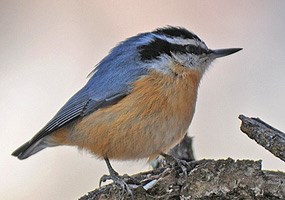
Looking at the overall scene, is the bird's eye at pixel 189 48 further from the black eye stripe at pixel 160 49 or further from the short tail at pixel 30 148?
the short tail at pixel 30 148

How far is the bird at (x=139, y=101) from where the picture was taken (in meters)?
4.54

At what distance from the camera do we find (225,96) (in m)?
6.47

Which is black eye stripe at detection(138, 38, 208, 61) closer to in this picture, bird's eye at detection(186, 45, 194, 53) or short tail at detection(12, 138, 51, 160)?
bird's eye at detection(186, 45, 194, 53)

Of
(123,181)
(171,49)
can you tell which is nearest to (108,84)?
(171,49)

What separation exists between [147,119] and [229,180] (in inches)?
25.3

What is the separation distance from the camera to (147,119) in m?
4.51

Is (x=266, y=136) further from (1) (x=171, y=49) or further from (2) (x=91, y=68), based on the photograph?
(2) (x=91, y=68)

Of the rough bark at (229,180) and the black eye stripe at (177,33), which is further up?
the black eye stripe at (177,33)

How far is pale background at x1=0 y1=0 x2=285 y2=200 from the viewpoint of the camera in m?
6.32

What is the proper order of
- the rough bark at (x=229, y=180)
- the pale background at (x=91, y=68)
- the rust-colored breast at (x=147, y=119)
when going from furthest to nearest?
1. the pale background at (x=91, y=68)
2. the rust-colored breast at (x=147, y=119)
3. the rough bark at (x=229, y=180)

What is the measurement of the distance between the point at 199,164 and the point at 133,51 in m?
0.89

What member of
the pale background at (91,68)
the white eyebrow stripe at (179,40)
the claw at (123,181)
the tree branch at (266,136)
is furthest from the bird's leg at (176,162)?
the pale background at (91,68)

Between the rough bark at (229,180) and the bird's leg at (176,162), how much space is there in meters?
0.02

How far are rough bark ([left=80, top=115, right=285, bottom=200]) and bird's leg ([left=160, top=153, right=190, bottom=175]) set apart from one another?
0.02 m
